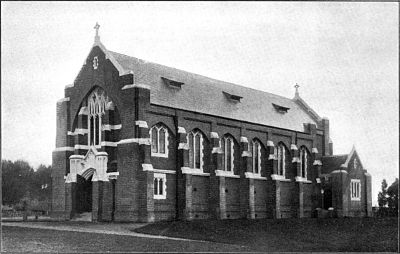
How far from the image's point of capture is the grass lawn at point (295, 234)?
22.3 meters

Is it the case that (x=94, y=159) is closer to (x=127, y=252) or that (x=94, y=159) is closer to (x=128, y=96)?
(x=128, y=96)

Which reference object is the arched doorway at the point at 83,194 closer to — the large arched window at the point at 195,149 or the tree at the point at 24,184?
the tree at the point at 24,184

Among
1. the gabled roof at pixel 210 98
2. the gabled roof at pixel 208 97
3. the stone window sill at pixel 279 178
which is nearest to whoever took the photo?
the gabled roof at pixel 208 97

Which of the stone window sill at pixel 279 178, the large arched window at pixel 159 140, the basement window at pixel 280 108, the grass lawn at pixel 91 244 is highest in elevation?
the basement window at pixel 280 108

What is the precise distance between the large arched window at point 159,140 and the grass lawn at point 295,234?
699 cm

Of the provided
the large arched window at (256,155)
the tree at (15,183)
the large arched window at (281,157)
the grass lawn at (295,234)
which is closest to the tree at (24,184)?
the tree at (15,183)

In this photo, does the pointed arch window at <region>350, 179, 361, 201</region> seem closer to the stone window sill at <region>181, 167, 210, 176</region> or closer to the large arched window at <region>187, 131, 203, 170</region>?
the stone window sill at <region>181, 167, 210, 176</region>

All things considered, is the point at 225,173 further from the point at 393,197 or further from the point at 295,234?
the point at 295,234

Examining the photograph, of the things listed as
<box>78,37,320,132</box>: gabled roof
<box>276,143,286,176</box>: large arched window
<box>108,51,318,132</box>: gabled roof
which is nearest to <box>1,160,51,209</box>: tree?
<box>78,37,320,132</box>: gabled roof

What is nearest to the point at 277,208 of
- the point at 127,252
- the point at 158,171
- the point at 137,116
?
the point at 158,171

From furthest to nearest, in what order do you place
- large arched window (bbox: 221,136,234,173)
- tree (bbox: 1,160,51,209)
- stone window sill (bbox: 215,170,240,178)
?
large arched window (bbox: 221,136,234,173), tree (bbox: 1,160,51,209), stone window sill (bbox: 215,170,240,178)

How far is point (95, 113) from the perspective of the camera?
3738 cm

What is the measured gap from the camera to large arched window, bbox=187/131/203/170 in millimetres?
39009

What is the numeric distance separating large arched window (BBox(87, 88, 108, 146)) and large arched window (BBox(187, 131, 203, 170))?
21.2 feet
